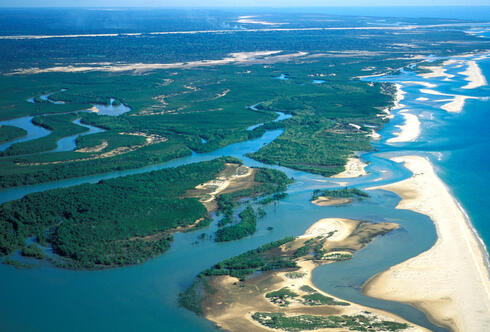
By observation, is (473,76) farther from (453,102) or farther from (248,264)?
(248,264)

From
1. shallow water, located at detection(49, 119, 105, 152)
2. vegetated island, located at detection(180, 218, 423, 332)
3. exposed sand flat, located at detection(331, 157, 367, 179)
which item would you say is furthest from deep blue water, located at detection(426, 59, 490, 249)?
shallow water, located at detection(49, 119, 105, 152)

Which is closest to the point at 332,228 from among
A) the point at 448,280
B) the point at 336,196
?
the point at 336,196

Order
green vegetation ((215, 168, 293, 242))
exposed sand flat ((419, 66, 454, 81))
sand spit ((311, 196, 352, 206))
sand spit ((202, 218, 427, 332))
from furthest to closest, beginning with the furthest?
exposed sand flat ((419, 66, 454, 81))
sand spit ((311, 196, 352, 206))
green vegetation ((215, 168, 293, 242))
sand spit ((202, 218, 427, 332))

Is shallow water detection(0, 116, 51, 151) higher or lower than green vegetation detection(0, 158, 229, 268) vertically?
higher

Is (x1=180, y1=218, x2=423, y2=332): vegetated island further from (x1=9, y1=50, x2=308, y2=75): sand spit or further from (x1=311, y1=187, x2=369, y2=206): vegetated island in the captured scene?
(x1=9, y1=50, x2=308, y2=75): sand spit

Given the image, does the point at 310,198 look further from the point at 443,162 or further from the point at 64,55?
the point at 64,55

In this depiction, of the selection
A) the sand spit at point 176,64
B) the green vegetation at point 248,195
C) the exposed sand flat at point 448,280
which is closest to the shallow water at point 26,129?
the green vegetation at point 248,195
